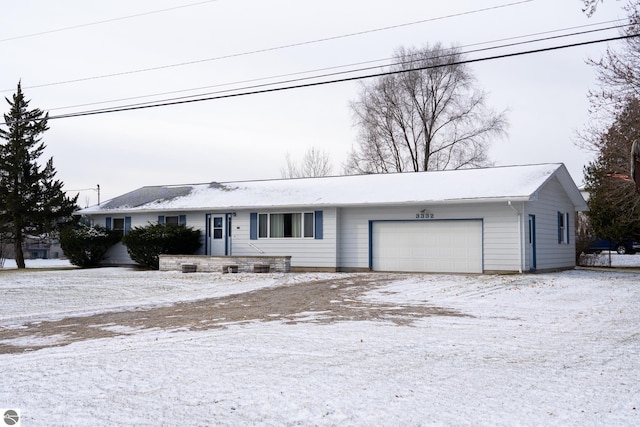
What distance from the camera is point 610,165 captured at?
26.3m

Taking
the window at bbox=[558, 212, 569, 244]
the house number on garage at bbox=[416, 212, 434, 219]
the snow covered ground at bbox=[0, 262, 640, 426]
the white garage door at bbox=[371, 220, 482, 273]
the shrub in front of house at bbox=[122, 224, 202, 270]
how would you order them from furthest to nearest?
the shrub in front of house at bbox=[122, 224, 202, 270]
the window at bbox=[558, 212, 569, 244]
the house number on garage at bbox=[416, 212, 434, 219]
the white garage door at bbox=[371, 220, 482, 273]
the snow covered ground at bbox=[0, 262, 640, 426]

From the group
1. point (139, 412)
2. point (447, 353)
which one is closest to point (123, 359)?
point (139, 412)

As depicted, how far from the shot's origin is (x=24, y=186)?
3016cm

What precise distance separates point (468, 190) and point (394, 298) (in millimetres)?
8419

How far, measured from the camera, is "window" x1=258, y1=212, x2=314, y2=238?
2414cm

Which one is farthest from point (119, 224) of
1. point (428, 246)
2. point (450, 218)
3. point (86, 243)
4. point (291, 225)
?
point (450, 218)

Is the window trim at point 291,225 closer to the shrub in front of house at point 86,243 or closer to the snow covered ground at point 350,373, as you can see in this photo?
the shrub in front of house at point 86,243

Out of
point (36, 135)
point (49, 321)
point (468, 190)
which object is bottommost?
point (49, 321)

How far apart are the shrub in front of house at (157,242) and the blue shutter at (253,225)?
8.27 ft

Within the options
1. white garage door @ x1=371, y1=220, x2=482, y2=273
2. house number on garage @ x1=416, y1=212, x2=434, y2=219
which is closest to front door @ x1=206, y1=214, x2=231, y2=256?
white garage door @ x1=371, y1=220, x2=482, y2=273

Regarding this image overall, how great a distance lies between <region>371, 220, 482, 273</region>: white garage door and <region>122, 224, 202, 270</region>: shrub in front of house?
7829 millimetres

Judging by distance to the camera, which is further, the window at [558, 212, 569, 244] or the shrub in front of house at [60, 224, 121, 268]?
the shrub in front of house at [60, 224, 121, 268]

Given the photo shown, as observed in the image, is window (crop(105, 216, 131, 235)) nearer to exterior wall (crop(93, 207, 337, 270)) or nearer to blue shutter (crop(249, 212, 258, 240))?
exterior wall (crop(93, 207, 337, 270))

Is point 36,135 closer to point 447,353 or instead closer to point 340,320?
point 340,320
